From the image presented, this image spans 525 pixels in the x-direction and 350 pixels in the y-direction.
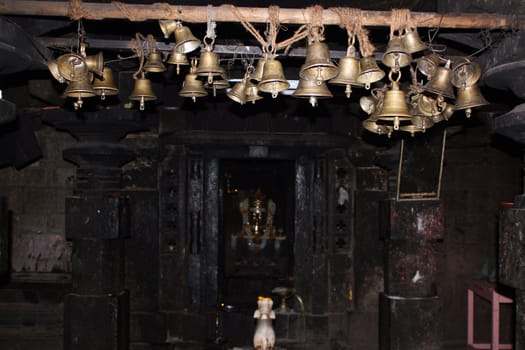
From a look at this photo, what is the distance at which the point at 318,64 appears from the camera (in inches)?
155

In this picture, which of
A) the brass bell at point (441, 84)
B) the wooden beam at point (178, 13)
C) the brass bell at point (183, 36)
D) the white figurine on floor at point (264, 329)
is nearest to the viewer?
the wooden beam at point (178, 13)

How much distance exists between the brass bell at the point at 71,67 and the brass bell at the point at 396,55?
7.49 ft

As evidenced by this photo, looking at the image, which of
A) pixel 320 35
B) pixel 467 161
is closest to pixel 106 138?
pixel 320 35

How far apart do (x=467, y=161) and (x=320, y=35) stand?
5.66 metres

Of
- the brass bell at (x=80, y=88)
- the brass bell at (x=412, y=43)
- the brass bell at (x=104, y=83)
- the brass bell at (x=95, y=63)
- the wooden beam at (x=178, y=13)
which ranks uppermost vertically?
the wooden beam at (x=178, y=13)

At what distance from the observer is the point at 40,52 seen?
468cm

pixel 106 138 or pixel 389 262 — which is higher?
pixel 106 138

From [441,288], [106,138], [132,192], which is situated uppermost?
[106,138]

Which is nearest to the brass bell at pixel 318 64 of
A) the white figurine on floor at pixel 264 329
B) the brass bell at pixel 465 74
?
the brass bell at pixel 465 74

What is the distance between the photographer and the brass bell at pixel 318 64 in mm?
Answer: 3947

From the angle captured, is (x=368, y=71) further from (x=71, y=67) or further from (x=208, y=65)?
(x=71, y=67)

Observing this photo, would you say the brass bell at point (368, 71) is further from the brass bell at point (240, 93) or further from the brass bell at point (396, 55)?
the brass bell at point (240, 93)

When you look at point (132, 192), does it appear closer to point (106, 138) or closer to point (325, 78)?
point (106, 138)

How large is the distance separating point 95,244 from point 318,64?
4660 mm
